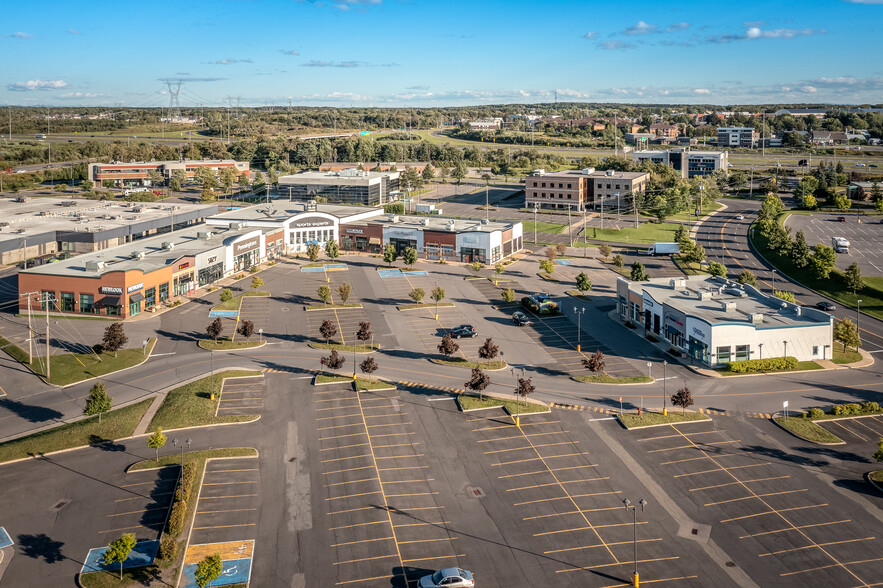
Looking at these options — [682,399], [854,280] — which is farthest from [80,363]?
[854,280]

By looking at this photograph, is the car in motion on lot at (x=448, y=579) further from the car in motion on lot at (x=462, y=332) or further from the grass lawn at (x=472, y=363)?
the car in motion on lot at (x=462, y=332)

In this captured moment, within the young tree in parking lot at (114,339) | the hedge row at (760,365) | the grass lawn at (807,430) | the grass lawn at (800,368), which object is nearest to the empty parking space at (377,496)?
the young tree in parking lot at (114,339)

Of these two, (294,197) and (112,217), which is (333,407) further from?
(294,197)

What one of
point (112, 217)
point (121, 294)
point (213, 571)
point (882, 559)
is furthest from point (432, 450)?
point (112, 217)

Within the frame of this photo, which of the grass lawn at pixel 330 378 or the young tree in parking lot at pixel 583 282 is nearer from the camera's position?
the grass lawn at pixel 330 378

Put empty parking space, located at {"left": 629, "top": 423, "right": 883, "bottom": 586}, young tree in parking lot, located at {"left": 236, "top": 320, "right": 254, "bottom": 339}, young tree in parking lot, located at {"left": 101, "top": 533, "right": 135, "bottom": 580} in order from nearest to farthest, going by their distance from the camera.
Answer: young tree in parking lot, located at {"left": 101, "top": 533, "right": 135, "bottom": 580} → empty parking space, located at {"left": 629, "top": 423, "right": 883, "bottom": 586} → young tree in parking lot, located at {"left": 236, "top": 320, "right": 254, "bottom": 339}

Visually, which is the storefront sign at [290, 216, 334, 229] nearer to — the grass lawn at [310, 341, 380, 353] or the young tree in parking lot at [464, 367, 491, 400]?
the grass lawn at [310, 341, 380, 353]

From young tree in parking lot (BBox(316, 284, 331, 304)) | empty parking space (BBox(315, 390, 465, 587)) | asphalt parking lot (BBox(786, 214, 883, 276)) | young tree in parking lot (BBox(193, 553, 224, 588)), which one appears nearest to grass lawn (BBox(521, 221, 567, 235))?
asphalt parking lot (BBox(786, 214, 883, 276))
